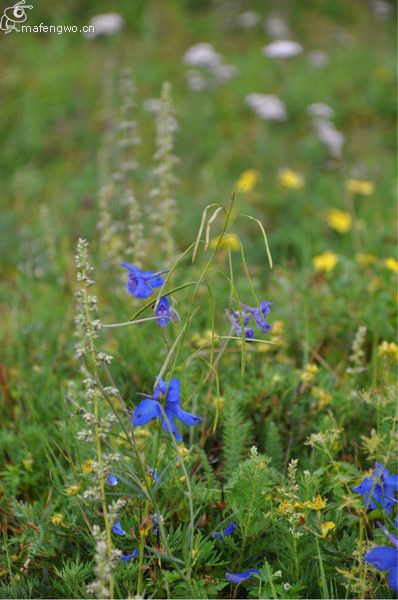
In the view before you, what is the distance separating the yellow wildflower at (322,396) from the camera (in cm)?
227

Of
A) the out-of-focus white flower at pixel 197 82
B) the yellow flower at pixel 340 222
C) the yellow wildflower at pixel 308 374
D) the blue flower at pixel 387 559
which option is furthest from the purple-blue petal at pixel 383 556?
the out-of-focus white flower at pixel 197 82

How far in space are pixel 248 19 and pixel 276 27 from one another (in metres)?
0.57

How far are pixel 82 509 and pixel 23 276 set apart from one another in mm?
2238

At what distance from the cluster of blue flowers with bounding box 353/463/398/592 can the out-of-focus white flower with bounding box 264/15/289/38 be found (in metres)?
7.37

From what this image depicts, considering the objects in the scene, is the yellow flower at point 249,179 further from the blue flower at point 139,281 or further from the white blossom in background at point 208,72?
the blue flower at point 139,281

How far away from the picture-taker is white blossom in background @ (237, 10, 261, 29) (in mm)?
8609

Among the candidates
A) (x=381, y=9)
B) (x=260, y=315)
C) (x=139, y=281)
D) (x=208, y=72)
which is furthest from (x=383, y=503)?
(x=381, y=9)

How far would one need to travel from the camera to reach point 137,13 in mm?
9180

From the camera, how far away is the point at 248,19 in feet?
28.3

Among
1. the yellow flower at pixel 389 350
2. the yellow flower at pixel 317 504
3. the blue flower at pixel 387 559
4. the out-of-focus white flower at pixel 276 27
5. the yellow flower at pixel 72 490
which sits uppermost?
the blue flower at pixel 387 559

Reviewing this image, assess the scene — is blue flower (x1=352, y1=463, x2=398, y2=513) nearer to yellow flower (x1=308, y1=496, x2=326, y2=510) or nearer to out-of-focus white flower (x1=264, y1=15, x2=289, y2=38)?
yellow flower (x1=308, y1=496, x2=326, y2=510)

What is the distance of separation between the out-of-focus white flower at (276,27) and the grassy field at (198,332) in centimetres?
57

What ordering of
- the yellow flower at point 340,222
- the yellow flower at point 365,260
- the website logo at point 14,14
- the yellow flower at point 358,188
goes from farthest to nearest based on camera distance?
the website logo at point 14,14 < the yellow flower at point 358,188 < the yellow flower at point 340,222 < the yellow flower at point 365,260

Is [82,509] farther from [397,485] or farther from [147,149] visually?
[147,149]
